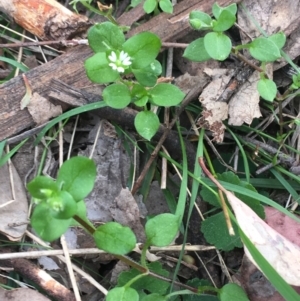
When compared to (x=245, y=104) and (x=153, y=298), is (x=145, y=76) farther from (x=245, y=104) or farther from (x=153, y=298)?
(x=153, y=298)

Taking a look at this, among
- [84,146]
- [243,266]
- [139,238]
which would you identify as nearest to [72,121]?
[84,146]

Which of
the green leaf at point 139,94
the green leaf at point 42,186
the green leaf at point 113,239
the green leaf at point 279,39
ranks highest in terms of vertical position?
the green leaf at point 279,39

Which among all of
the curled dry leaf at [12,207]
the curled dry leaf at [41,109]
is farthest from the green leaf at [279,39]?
the curled dry leaf at [12,207]

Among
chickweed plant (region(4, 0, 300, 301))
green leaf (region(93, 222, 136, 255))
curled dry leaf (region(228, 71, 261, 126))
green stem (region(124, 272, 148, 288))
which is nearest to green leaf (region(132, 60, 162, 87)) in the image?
chickweed plant (region(4, 0, 300, 301))

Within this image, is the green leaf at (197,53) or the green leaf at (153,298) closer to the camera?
the green leaf at (153,298)

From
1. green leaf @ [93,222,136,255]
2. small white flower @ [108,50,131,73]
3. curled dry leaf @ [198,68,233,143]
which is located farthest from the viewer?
curled dry leaf @ [198,68,233,143]

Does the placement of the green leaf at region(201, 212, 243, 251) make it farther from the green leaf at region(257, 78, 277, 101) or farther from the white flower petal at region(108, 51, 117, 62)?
the white flower petal at region(108, 51, 117, 62)

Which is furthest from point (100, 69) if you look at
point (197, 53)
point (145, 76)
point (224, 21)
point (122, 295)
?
point (122, 295)

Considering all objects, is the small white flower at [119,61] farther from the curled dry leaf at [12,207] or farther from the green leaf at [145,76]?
the curled dry leaf at [12,207]
